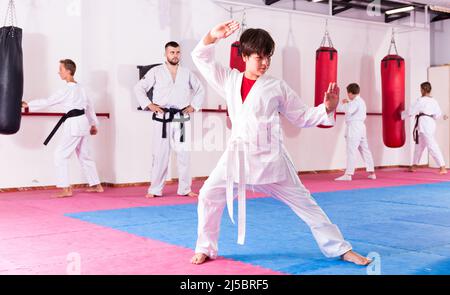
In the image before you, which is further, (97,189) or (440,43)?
(440,43)

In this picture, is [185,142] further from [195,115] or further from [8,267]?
[8,267]

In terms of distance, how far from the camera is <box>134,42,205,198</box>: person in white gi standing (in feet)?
20.4

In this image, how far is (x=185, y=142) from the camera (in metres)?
6.31

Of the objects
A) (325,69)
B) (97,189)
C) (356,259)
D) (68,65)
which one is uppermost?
(325,69)

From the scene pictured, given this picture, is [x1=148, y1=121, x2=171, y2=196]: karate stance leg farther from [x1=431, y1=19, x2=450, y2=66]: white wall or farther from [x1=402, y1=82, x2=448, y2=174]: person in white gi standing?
[x1=431, y1=19, x2=450, y2=66]: white wall

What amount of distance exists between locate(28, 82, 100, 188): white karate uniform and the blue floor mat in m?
1.34

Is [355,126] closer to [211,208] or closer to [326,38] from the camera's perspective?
[326,38]

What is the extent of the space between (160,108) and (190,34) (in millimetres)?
2223

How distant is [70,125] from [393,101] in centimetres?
521

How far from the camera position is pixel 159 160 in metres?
6.25

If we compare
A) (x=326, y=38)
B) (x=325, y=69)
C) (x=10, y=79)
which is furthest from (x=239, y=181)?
(x=326, y=38)

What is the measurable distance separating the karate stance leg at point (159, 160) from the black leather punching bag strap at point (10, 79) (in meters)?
1.54

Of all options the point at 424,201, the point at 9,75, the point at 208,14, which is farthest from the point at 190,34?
the point at 424,201

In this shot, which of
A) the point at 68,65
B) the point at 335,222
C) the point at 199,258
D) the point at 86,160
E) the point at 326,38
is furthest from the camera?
the point at 326,38
